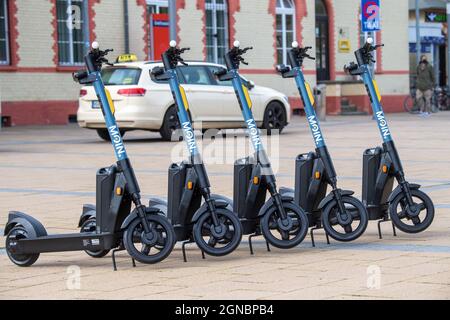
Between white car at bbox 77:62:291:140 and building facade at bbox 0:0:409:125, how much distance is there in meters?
7.25

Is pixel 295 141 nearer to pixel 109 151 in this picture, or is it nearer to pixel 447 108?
pixel 109 151

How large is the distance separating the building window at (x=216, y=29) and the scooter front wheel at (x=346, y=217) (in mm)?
27874

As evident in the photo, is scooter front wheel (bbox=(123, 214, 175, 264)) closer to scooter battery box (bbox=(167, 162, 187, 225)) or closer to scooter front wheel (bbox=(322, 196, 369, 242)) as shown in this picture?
scooter battery box (bbox=(167, 162, 187, 225))

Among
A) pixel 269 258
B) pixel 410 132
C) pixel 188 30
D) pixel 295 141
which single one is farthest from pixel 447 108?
pixel 269 258

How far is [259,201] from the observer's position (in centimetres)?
894

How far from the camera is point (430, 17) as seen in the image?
5034cm

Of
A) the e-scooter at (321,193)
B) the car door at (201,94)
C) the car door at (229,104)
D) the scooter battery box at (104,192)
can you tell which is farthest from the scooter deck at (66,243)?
the car door at (229,104)

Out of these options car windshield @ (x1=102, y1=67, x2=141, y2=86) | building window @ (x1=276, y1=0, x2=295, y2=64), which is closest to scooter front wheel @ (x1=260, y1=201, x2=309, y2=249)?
car windshield @ (x1=102, y1=67, x2=141, y2=86)

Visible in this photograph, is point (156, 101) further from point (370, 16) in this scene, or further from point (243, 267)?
point (243, 267)

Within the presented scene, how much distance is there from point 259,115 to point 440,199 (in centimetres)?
1349

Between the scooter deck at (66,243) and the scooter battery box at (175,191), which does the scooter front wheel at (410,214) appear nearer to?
the scooter battery box at (175,191)

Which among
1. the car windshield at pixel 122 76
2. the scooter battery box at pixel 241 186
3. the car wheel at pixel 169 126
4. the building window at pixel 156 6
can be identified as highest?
the building window at pixel 156 6

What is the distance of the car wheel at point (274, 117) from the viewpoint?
25.5 m

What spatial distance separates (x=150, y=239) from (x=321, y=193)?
5.37 ft
